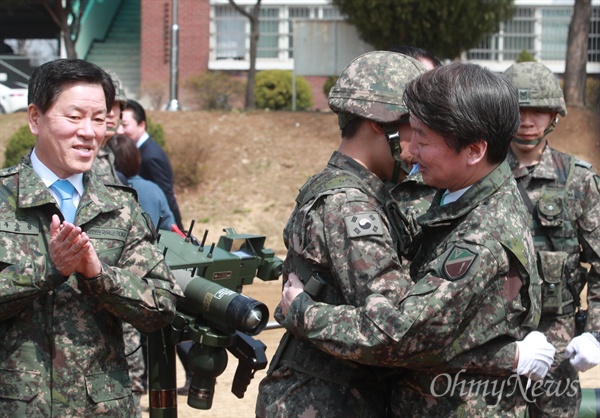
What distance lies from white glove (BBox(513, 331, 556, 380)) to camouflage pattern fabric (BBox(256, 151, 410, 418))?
44 centimetres

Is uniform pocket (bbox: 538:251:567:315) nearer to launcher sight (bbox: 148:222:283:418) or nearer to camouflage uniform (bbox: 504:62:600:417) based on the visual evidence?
camouflage uniform (bbox: 504:62:600:417)

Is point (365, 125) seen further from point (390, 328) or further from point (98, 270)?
point (98, 270)

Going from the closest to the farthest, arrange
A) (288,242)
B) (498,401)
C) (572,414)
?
(498,401) < (288,242) < (572,414)

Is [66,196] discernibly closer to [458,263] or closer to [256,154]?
[458,263]

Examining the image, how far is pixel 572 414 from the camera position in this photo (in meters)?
4.81

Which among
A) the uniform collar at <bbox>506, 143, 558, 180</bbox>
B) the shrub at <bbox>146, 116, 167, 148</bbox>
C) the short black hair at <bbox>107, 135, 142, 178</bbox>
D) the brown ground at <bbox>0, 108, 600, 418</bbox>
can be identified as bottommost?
the brown ground at <bbox>0, 108, 600, 418</bbox>

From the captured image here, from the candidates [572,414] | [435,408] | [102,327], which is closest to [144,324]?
[102,327]

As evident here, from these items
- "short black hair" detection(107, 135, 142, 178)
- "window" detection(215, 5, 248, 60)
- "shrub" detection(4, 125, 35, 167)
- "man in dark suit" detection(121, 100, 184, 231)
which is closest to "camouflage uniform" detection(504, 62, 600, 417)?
"short black hair" detection(107, 135, 142, 178)

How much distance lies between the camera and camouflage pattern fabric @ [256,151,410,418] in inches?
127

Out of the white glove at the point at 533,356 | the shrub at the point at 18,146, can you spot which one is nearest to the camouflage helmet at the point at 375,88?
the white glove at the point at 533,356

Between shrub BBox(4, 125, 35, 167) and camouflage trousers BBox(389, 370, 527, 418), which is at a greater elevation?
camouflage trousers BBox(389, 370, 527, 418)

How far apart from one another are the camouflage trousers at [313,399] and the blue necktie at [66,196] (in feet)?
3.28

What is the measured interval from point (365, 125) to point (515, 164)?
74.3 inches

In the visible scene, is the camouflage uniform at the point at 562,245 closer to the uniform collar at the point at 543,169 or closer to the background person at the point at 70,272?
the uniform collar at the point at 543,169
